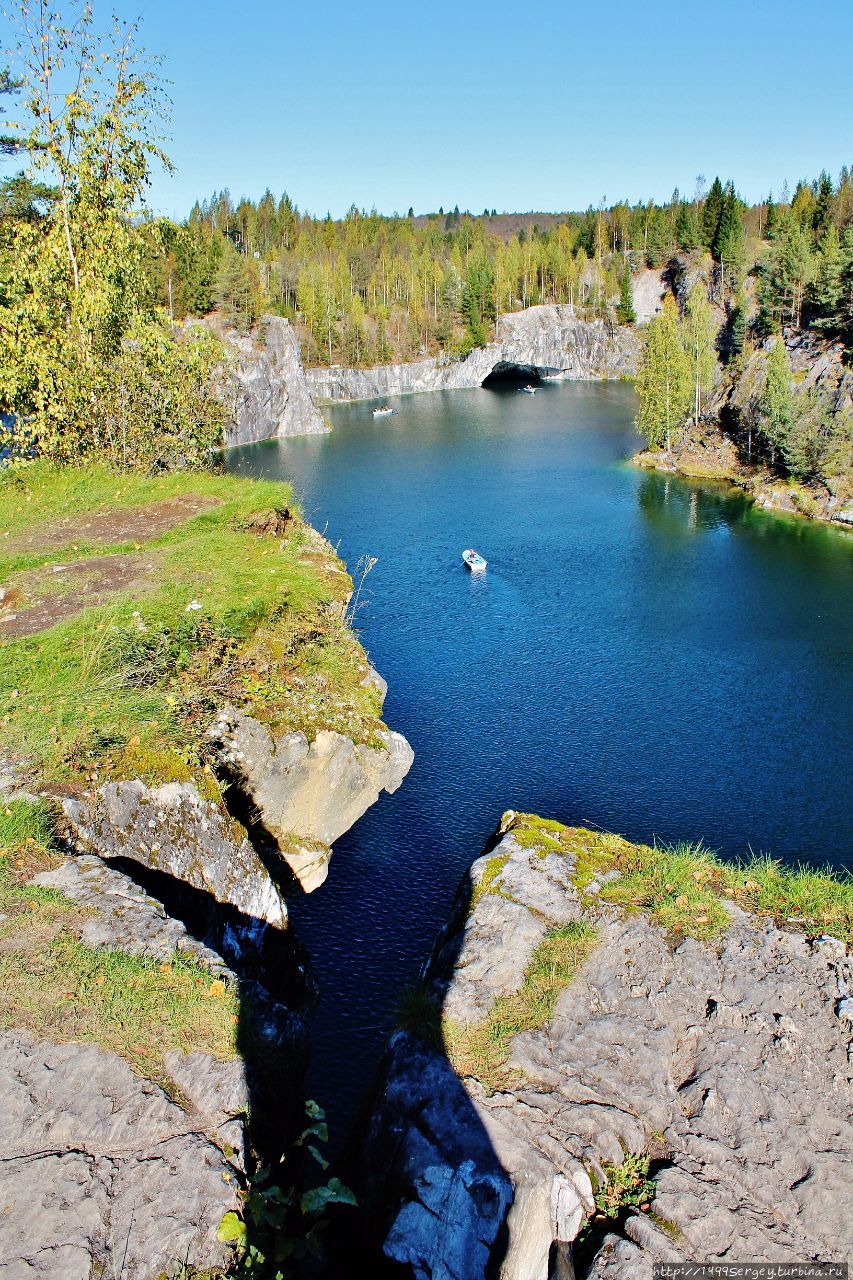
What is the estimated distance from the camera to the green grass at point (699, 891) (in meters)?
11.9

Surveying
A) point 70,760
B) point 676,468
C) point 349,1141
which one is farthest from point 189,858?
point 676,468

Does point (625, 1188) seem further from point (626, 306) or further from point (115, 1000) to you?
point (626, 306)

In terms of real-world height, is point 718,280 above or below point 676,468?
above

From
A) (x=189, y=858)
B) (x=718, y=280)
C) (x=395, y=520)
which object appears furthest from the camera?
(x=718, y=280)

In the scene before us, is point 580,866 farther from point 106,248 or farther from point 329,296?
point 329,296

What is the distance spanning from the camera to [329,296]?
387 feet

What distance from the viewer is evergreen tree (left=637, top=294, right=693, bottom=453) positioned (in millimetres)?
69938

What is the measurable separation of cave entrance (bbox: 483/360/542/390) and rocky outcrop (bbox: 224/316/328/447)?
4776cm

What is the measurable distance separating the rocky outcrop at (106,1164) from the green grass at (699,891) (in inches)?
263

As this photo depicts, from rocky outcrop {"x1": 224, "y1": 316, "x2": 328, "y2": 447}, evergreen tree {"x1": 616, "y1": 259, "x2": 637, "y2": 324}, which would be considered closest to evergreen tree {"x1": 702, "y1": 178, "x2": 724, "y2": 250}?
evergreen tree {"x1": 616, "y1": 259, "x2": 637, "y2": 324}

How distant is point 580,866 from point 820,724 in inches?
694

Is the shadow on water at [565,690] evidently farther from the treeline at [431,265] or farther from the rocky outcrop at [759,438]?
the treeline at [431,265]

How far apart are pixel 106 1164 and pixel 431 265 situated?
148 metres

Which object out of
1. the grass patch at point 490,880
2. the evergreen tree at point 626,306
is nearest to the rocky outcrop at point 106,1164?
the grass patch at point 490,880
